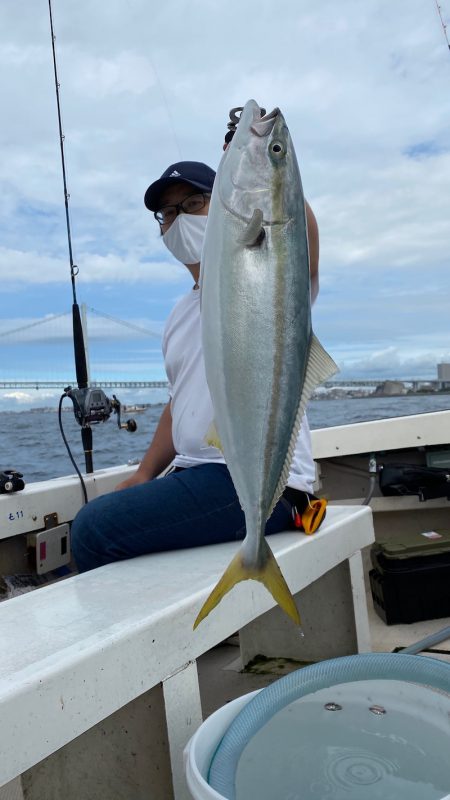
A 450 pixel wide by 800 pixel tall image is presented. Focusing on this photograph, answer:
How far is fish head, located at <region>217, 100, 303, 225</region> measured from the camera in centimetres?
120

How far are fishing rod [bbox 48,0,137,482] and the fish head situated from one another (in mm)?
2401

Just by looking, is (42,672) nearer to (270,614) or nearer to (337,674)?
(337,674)

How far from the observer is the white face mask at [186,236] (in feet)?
6.88

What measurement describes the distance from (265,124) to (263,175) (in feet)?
0.39

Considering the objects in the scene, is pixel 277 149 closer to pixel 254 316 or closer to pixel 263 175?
pixel 263 175

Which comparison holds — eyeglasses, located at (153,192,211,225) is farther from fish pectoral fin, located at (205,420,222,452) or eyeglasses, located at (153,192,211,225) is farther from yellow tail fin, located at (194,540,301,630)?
yellow tail fin, located at (194,540,301,630)

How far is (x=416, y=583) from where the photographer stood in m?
3.44

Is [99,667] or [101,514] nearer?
[99,667]

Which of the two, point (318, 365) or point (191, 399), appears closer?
point (318, 365)

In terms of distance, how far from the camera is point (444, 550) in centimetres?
346

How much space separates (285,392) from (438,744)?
2.75ft

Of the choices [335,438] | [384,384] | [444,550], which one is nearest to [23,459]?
[384,384]

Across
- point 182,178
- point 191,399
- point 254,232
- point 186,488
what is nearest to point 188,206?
point 182,178

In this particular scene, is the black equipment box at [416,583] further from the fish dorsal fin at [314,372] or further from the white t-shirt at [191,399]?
the fish dorsal fin at [314,372]
